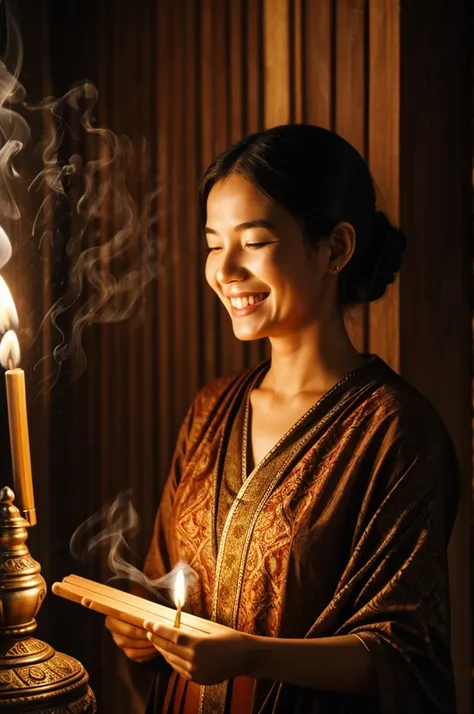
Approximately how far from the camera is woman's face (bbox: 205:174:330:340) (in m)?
1.46

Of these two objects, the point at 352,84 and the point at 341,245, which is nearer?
the point at 341,245

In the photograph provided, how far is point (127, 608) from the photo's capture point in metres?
1.31

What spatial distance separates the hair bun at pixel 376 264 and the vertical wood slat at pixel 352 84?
134 millimetres

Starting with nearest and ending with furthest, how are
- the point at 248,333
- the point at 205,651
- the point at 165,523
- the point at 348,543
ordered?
1. the point at 205,651
2. the point at 348,543
3. the point at 248,333
4. the point at 165,523

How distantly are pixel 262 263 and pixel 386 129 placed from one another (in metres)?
0.41

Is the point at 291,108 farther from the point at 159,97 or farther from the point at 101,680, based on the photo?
the point at 101,680

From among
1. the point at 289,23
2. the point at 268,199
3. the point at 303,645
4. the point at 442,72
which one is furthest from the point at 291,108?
the point at 303,645

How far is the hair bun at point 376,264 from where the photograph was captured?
1.55 metres

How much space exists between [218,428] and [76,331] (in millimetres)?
571

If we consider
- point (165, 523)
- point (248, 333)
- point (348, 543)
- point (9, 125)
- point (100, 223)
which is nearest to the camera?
point (348, 543)

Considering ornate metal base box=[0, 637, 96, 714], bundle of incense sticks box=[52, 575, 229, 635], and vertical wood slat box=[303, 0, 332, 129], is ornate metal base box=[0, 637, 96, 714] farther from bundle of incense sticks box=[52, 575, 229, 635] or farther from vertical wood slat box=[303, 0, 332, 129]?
vertical wood slat box=[303, 0, 332, 129]

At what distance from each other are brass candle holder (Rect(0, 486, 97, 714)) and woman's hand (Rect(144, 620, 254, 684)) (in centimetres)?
15

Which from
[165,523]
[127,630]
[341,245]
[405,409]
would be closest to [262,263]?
[341,245]

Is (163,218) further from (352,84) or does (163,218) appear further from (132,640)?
(132,640)
